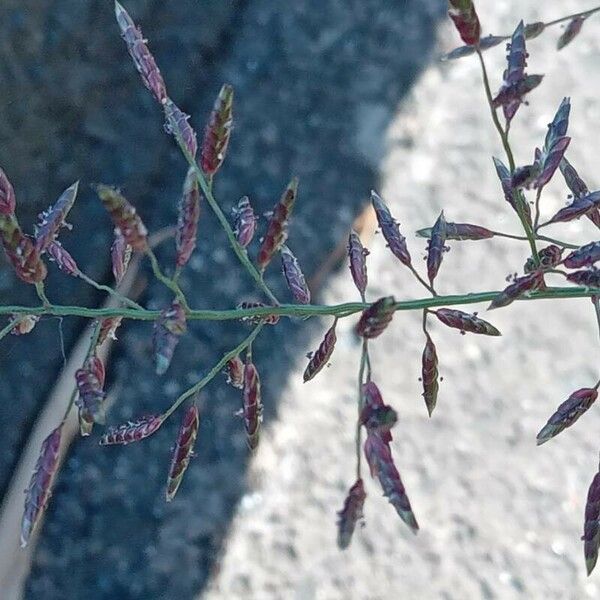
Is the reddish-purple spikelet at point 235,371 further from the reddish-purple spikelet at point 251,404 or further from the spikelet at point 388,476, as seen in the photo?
the spikelet at point 388,476

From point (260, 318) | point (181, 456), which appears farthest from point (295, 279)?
point (181, 456)

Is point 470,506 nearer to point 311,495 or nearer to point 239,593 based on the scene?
point 311,495

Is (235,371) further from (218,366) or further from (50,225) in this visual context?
(50,225)

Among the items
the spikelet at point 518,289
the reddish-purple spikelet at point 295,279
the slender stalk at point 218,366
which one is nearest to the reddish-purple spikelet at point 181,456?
the slender stalk at point 218,366

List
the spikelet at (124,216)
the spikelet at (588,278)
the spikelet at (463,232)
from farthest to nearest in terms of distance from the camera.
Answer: the spikelet at (463,232) → the spikelet at (588,278) → the spikelet at (124,216)

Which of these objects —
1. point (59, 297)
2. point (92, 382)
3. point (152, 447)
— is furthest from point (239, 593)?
point (92, 382)

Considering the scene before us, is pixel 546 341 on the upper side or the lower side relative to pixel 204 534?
upper

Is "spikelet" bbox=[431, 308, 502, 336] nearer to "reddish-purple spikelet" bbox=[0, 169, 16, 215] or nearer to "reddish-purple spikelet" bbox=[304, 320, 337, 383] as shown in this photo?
"reddish-purple spikelet" bbox=[304, 320, 337, 383]
